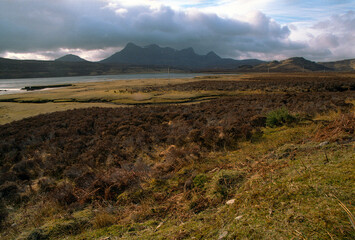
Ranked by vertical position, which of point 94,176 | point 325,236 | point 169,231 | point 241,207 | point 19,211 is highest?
point 325,236

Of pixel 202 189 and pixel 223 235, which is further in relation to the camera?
pixel 202 189

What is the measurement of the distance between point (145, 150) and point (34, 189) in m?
4.60

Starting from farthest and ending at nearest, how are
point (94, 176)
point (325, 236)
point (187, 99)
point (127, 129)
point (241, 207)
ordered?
point (187, 99) → point (127, 129) → point (94, 176) → point (241, 207) → point (325, 236)

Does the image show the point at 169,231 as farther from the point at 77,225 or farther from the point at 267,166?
the point at 267,166

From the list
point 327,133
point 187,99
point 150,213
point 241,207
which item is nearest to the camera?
point 241,207

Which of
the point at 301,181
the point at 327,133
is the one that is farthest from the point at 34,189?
the point at 327,133

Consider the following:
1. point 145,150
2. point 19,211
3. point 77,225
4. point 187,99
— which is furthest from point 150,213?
point 187,99

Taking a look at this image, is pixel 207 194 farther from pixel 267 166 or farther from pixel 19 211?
pixel 19 211

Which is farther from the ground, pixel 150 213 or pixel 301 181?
pixel 301 181

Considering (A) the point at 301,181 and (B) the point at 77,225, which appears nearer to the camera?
(A) the point at 301,181

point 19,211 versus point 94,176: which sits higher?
point 94,176

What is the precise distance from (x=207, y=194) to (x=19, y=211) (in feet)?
20.0

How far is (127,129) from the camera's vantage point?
14359mm

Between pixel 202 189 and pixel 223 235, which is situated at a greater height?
pixel 223 235
